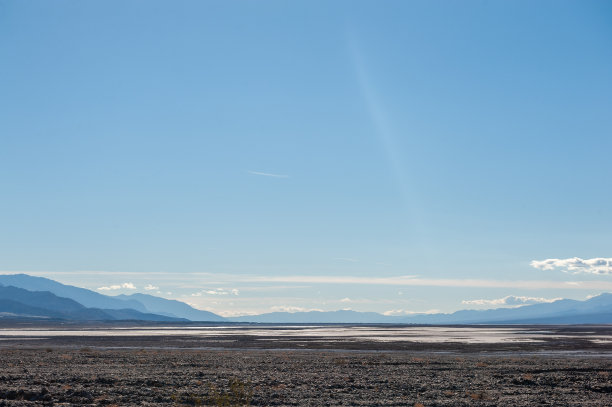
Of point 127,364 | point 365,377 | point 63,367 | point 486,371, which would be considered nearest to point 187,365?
point 127,364

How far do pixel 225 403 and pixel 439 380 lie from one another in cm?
1507

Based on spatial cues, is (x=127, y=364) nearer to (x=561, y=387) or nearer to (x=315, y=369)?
(x=315, y=369)

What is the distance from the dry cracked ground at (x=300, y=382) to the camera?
27.3m

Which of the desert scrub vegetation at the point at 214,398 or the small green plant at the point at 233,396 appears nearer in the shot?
the small green plant at the point at 233,396

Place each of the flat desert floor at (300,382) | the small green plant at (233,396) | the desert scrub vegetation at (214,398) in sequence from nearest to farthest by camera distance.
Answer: the small green plant at (233,396) → the desert scrub vegetation at (214,398) → the flat desert floor at (300,382)

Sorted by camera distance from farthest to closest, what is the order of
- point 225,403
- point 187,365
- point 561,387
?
point 187,365 < point 561,387 < point 225,403

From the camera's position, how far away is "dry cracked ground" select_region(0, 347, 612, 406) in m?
27.3

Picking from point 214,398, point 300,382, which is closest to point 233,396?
point 214,398

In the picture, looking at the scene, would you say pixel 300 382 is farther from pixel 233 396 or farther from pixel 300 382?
pixel 233 396

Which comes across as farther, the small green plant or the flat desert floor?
the flat desert floor

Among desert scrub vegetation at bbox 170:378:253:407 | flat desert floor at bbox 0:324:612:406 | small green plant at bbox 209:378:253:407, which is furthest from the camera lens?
flat desert floor at bbox 0:324:612:406

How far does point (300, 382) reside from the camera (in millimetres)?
33719

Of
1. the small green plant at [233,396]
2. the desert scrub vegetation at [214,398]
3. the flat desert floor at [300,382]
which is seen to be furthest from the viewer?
the flat desert floor at [300,382]

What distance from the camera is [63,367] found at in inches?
1601
